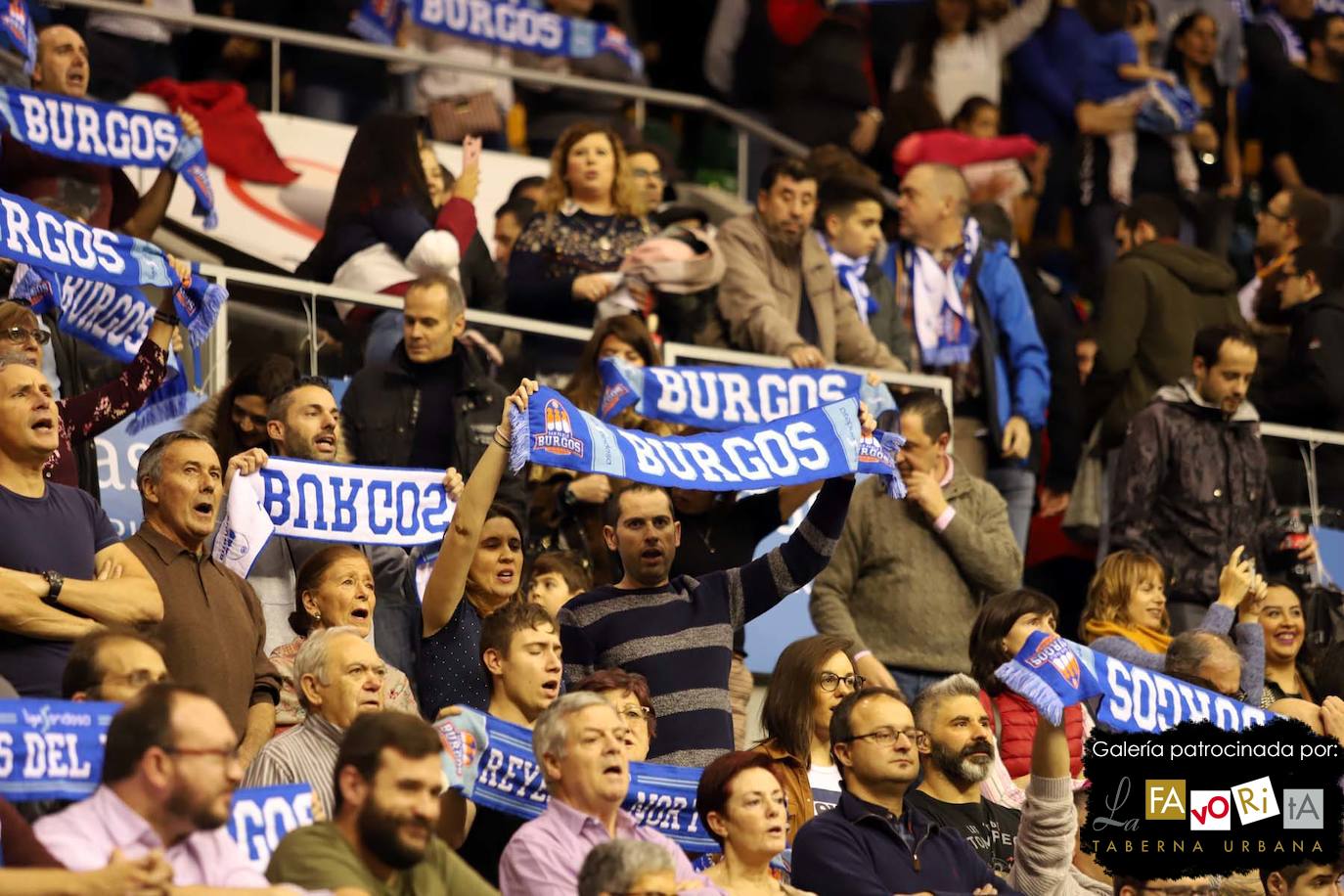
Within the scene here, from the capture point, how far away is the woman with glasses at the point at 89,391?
877cm

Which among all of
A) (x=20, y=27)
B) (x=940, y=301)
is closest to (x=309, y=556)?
(x=20, y=27)

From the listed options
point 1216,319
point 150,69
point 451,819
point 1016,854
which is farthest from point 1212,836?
point 150,69

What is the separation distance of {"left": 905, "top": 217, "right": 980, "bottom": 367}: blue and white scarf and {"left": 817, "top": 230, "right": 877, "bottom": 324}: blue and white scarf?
0.96ft

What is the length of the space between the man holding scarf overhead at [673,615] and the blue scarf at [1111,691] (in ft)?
2.71

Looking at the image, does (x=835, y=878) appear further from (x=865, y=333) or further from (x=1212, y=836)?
(x=865, y=333)

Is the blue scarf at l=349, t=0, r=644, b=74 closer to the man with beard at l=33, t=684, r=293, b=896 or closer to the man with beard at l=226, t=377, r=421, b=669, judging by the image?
the man with beard at l=226, t=377, r=421, b=669

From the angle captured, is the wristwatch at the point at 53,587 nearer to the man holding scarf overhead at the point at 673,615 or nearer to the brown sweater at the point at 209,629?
the brown sweater at the point at 209,629

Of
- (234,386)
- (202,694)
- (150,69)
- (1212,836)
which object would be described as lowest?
(1212,836)

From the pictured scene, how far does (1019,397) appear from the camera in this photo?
12.5 metres

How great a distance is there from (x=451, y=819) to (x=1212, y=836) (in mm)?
2644

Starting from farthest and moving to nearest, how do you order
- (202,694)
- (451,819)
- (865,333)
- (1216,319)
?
(1216,319) < (865,333) < (451,819) < (202,694)

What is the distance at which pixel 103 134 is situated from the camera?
1102 centimetres

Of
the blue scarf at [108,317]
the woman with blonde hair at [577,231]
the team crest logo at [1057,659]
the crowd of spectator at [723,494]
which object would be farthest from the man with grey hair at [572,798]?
the woman with blonde hair at [577,231]

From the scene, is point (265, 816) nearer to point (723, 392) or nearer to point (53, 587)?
point (53, 587)
